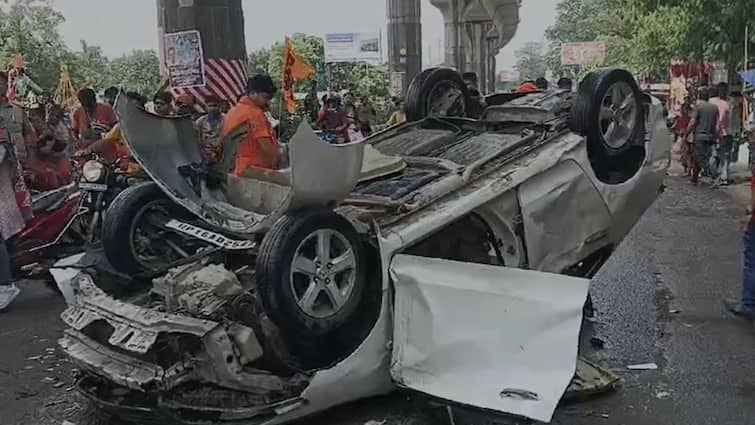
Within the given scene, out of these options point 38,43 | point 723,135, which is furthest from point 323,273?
point 38,43

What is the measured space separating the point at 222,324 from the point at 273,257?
1.46ft

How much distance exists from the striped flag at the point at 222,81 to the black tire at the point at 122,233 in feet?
18.0

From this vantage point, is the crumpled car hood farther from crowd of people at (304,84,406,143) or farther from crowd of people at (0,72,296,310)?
crowd of people at (304,84,406,143)

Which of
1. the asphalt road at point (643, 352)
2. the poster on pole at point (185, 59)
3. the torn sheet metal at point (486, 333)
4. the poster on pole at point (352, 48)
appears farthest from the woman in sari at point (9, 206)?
the poster on pole at point (352, 48)

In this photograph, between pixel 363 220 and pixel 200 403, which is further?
pixel 363 220

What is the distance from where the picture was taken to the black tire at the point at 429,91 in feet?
21.3

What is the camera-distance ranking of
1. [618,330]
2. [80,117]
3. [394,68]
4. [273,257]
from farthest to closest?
[394,68], [80,117], [618,330], [273,257]

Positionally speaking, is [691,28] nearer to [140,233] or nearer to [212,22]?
[212,22]

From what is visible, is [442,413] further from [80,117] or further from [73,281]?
[80,117]

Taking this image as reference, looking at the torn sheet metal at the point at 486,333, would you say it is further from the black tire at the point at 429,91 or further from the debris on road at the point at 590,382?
the black tire at the point at 429,91

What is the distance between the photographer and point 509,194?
4.79 metres

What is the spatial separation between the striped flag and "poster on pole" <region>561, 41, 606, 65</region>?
42850 mm

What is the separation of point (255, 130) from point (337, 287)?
212cm

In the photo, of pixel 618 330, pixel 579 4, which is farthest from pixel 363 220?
pixel 579 4
